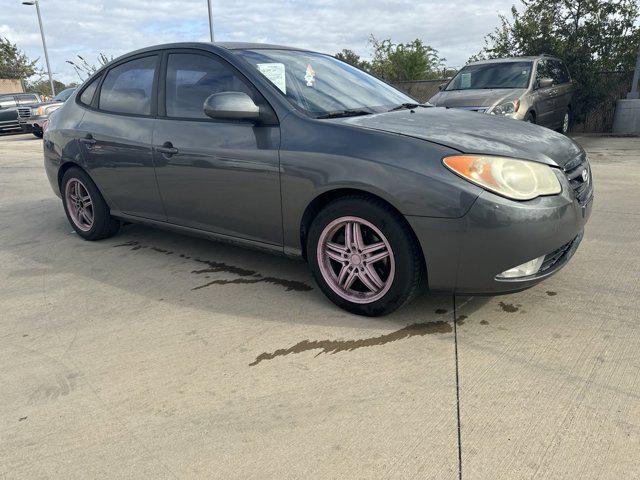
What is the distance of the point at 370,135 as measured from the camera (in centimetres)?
288

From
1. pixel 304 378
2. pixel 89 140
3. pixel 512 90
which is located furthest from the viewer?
pixel 512 90

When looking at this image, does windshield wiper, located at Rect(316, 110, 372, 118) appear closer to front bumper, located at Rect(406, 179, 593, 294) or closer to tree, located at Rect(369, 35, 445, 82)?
front bumper, located at Rect(406, 179, 593, 294)

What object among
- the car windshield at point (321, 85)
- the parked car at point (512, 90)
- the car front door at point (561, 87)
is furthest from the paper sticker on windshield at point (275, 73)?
the car front door at point (561, 87)

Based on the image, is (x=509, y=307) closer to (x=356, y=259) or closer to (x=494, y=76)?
(x=356, y=259)

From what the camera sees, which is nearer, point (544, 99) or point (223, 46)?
point (223, 46)

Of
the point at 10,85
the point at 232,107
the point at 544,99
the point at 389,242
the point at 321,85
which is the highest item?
the point at 10,85

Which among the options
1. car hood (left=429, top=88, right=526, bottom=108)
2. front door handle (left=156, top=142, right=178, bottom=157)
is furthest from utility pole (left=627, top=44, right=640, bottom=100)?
front door handle (left=156, top=142, right=178, bottom=157)

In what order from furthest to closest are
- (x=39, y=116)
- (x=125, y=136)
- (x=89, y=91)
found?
(x=39, y=116) → (x=89, y=91) → (x=125, y=136)

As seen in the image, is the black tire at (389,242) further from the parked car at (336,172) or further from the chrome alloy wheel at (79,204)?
the chrome alloy wheel at (79,204)

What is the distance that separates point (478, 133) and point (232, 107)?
1440 mm

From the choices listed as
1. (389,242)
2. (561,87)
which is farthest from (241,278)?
(561,87)

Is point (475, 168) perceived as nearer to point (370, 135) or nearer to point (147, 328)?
point (370, 135)

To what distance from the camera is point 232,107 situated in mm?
3148

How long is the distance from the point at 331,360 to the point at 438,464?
835 millimetres
